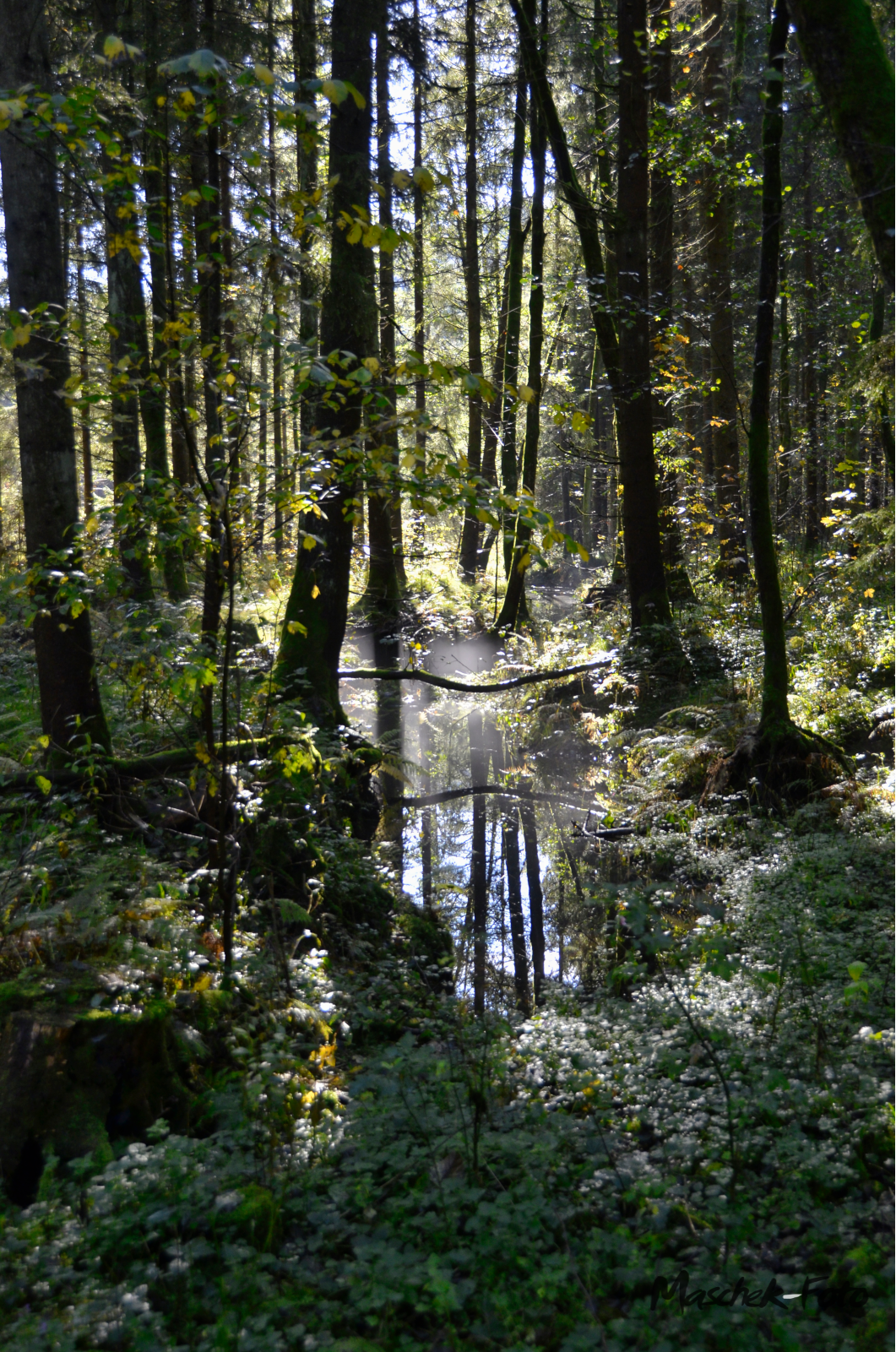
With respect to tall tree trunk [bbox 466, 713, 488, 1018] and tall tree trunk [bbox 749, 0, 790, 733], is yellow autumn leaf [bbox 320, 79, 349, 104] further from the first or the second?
tall tree trunk [bbox 466, 713, 488, 1018]

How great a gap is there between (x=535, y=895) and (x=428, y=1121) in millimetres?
3835

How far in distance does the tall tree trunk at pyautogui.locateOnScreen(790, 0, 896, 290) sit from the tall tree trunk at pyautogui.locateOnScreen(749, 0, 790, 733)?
258 cm

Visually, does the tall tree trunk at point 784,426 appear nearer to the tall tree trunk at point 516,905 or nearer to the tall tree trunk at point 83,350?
the tall tree trunk at point 516,905

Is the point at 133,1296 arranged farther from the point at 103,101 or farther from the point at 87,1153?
the point at 103,101

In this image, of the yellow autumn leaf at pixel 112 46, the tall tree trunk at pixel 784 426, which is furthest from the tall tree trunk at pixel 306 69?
the tall tree trunk at pixel 784 426

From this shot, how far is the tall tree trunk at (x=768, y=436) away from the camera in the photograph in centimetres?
677

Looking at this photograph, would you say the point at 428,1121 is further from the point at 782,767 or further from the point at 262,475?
the point at 782,767

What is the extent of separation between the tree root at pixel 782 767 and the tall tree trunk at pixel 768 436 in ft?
0.47

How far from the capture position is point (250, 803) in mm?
5105

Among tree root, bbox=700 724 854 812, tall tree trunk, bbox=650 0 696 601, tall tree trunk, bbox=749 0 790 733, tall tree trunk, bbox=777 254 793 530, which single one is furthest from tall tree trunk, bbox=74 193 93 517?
tall tree trunk, bbox=777 254 793 530

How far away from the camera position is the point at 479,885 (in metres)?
7.69

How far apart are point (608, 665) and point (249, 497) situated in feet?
25.6

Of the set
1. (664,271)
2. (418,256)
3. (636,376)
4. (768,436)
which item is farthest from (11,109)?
(418,256)

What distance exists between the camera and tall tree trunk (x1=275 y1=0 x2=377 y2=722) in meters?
7.98
